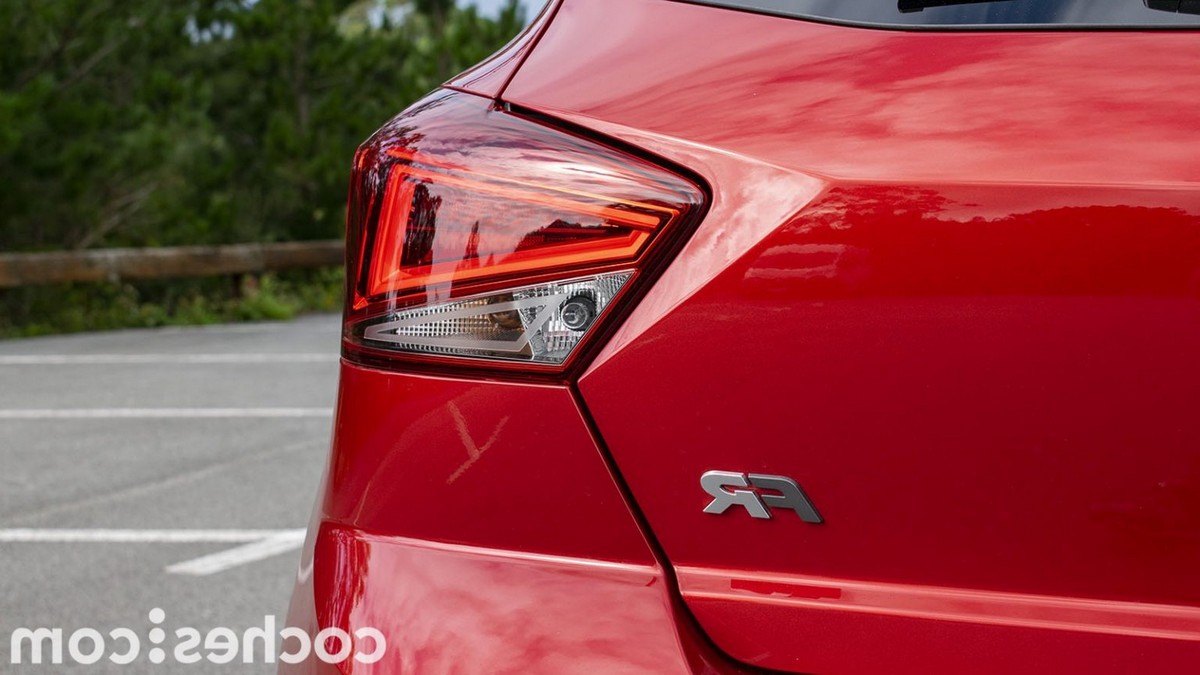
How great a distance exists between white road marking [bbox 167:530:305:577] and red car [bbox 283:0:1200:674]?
9.77 feet

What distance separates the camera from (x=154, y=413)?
7492 millimetres

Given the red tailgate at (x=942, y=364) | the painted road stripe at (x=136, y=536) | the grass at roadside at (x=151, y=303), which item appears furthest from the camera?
the grass at roadside at (x=151, y=303)

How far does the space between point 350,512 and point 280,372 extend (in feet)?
26.9

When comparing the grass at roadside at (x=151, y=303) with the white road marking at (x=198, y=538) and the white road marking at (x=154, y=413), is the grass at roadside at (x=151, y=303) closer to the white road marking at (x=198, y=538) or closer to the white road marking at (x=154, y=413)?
the white road marking at (x=154, y=413)

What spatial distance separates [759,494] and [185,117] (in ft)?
50.5

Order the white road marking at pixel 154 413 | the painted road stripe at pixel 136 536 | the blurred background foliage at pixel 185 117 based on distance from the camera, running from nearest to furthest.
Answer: the painted road stripe at pixel 136 536 → the white road marking at pixel 154 413 → the blurred background foliage at pixel 185 117

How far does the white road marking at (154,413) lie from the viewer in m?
7.38

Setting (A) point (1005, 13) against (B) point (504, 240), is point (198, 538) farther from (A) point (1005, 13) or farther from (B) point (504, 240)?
(A) point (1005, 13)

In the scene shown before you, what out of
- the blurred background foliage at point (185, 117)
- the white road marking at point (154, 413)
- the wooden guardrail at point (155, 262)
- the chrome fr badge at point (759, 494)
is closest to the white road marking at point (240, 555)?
the white road marking at point (154, 413)

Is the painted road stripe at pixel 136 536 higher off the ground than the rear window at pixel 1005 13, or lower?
lower

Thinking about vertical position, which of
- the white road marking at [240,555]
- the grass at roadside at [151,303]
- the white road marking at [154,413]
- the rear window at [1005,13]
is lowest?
the grass at roadside at [151,303]

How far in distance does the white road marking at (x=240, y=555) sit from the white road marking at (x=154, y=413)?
2656mm

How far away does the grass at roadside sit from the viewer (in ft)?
47.9

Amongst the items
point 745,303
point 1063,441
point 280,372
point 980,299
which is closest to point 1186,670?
point 1063,441
